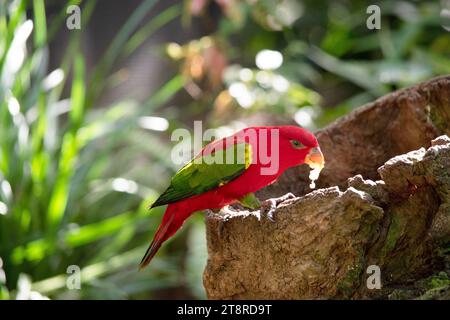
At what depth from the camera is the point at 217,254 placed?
745mm

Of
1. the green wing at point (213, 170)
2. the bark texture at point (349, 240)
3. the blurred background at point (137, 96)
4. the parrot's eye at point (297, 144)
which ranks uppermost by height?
the blurred background at point (137, 96)

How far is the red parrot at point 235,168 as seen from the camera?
2.18 ft

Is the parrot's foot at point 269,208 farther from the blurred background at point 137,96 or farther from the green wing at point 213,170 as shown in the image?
the blurred background at point 137,96

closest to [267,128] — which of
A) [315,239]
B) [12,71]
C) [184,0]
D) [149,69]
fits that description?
[315,239]

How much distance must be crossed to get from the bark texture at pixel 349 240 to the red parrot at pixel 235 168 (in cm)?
4

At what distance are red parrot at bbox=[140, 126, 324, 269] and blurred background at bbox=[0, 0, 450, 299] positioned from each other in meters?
0.69

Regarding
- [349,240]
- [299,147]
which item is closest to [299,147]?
[299,147]

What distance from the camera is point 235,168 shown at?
2.27 feet

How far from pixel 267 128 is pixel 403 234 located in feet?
0.61

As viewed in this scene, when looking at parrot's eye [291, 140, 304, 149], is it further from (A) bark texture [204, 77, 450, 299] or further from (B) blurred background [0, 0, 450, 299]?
(B) blurred background [0, 0, 450, 299]

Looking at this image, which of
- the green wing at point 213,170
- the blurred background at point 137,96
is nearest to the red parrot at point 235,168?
the green wing at point 213,170
